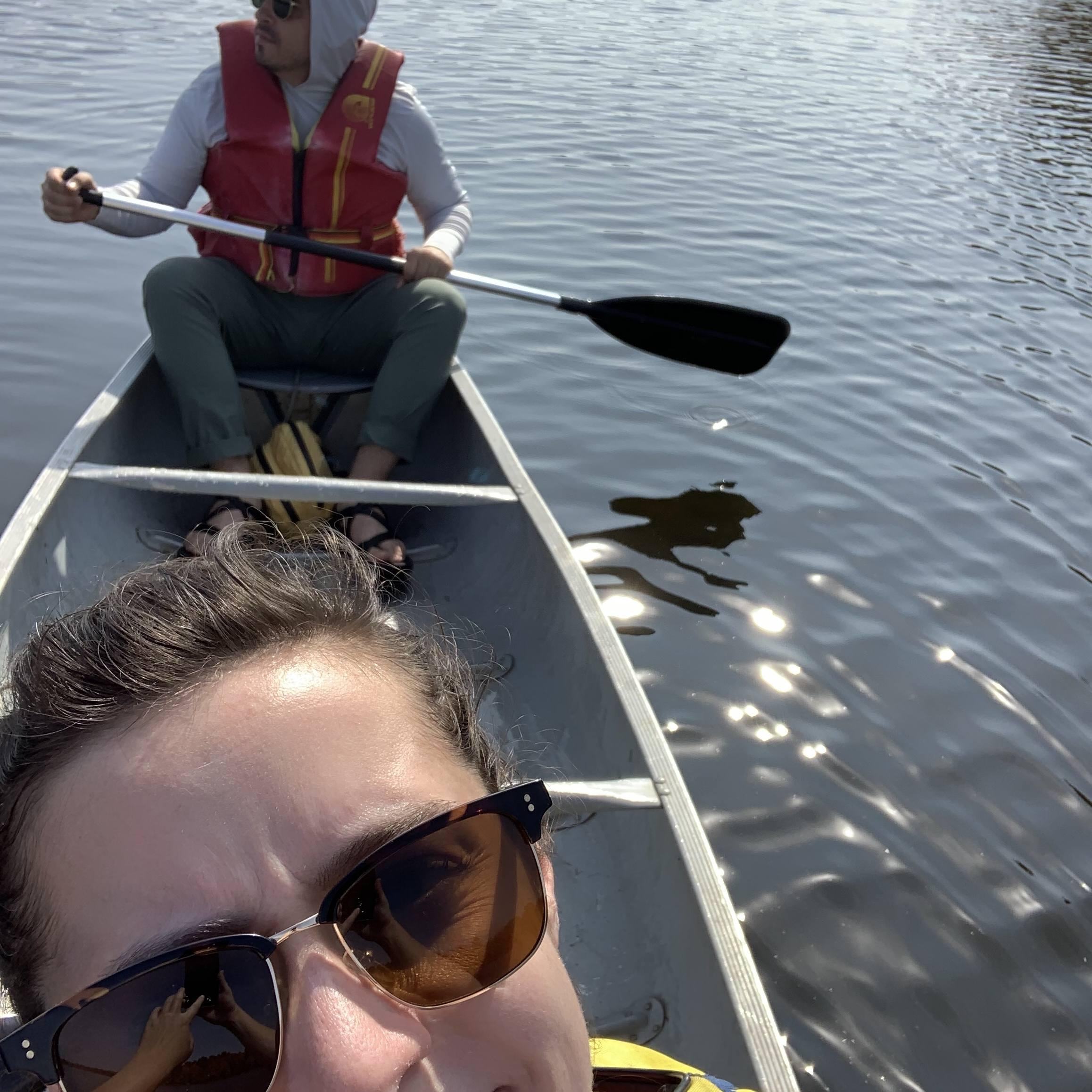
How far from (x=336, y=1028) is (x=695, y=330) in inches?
Answer: 166

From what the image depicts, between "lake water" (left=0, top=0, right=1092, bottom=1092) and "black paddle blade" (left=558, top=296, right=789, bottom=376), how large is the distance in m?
0.44

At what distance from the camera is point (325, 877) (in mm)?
930

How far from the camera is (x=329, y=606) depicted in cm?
115

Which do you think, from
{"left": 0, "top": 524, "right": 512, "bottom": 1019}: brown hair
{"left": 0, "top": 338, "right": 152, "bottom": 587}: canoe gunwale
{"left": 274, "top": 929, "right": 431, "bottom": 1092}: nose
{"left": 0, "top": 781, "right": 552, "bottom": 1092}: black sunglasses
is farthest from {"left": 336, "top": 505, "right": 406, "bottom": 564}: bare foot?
{"left": 274, "top": 929, "right": 431, "bottom": 1092}: nose

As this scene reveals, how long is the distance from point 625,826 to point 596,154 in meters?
8.58

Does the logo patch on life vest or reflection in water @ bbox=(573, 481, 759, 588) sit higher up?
the logo patch on life vest

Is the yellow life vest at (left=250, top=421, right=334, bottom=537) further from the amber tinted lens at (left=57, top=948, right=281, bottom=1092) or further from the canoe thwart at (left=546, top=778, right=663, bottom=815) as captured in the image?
the amber tinted lens at (left=57, top=948, right=281, bottom=1092)

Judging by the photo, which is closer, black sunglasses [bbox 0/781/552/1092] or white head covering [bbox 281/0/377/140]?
black sunglasses [bbox 0/781/552/1092]

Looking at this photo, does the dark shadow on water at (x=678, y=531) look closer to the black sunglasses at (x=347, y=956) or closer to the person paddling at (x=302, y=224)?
the person paddling at (x=302, y=224)

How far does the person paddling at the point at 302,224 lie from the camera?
11.2ft

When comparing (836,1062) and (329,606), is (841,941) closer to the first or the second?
(836,1062)

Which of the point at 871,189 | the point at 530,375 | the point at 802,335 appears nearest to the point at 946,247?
the point at 871,189

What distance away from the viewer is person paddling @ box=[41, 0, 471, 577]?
3410 mm

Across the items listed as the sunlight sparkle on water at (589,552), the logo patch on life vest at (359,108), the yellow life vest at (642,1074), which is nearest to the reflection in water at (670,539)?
the sunlight sparkle on water at (589,552)
